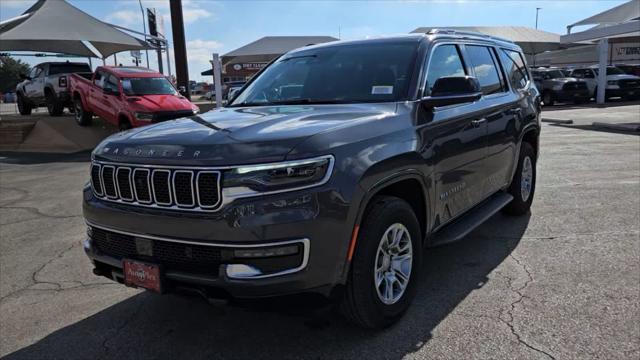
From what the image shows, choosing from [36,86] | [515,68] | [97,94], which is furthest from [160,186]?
[36,86]

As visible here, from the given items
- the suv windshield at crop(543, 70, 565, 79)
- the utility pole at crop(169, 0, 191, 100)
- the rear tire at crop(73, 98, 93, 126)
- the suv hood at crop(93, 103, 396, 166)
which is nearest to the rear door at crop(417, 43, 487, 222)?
the suv hood at crop(93, 103, 396, 166)

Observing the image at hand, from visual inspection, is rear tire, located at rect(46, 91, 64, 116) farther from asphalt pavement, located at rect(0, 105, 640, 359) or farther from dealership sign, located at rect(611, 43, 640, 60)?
dealership sign, located at rect(611, 43, 640, 60)

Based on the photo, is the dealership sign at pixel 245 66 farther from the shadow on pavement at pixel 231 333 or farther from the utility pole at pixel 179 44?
the shadow on pavement at pixel 231 333

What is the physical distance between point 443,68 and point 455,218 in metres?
1.23

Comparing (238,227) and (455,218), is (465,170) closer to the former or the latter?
(455,218)

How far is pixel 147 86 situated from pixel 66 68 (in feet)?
19.3

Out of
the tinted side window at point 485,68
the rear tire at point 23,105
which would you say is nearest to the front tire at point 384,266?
the tinted side window at point 485,68

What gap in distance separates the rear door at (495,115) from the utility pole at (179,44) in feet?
57.8

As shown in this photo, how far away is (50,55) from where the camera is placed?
2825cm

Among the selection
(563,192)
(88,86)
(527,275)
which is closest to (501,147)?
(527,275)

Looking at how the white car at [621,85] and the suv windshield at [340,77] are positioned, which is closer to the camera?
the suv windshield at [340,77]

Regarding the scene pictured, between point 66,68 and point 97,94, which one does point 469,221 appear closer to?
point 97,94

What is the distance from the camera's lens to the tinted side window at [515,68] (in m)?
5.61

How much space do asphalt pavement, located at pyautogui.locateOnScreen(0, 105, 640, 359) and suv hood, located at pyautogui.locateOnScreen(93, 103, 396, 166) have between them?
0.87m
